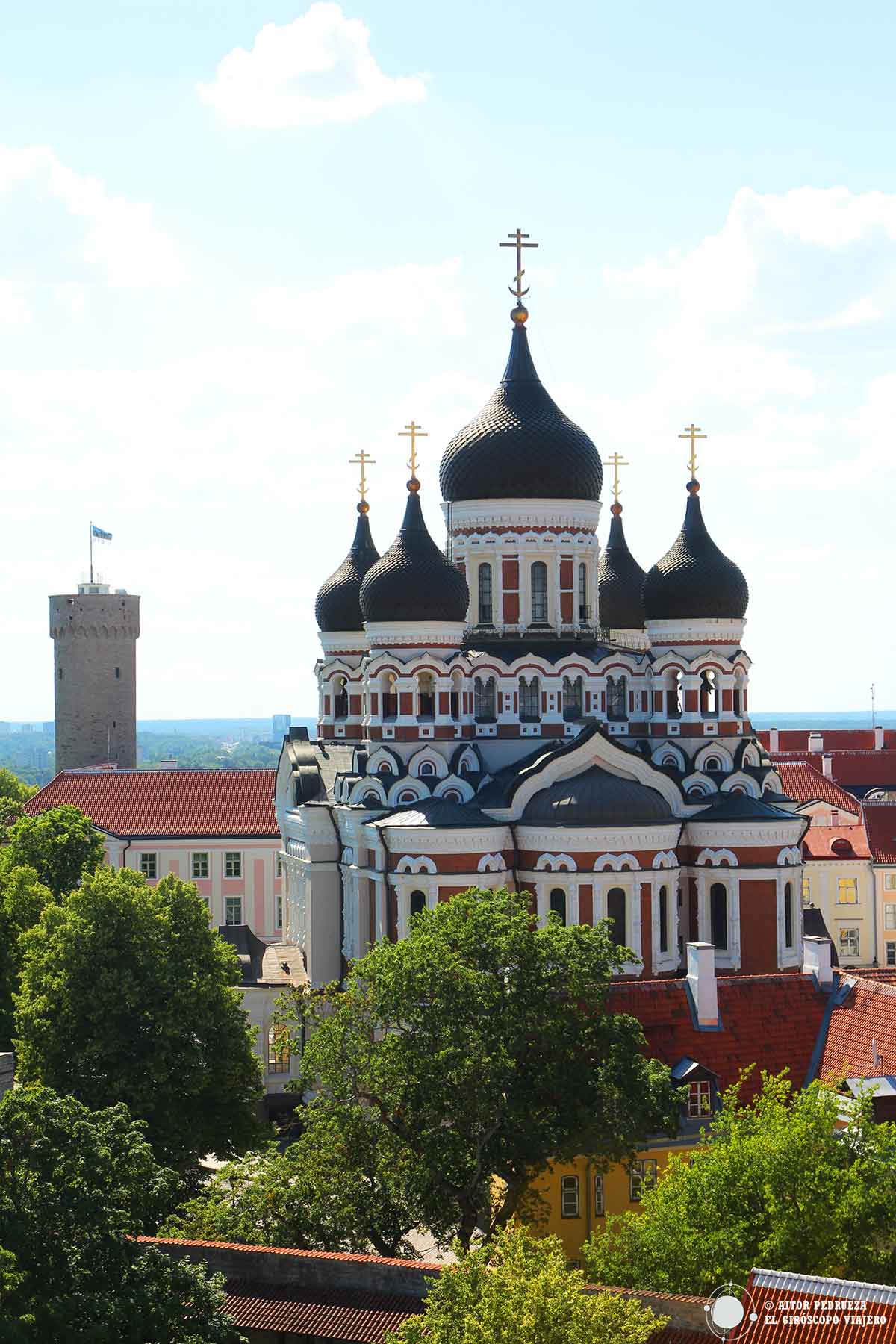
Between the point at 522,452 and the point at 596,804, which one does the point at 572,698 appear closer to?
the point at 596,804

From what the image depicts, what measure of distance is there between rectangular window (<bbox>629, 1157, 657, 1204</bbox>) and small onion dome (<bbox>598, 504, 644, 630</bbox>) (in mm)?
30914

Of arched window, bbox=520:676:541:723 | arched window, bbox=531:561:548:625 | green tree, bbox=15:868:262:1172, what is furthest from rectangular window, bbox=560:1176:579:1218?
arched window, bbox=531:561:548:625

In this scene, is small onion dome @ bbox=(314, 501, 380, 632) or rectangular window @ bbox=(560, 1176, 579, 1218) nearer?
rectangular window @ bbox=(560, 1176, 579, 1218)

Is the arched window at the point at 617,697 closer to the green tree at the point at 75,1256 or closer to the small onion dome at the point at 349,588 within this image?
the small onion dome at the point at 349,588

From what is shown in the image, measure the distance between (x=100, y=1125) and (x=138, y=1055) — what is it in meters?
11.9

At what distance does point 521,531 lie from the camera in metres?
56.6

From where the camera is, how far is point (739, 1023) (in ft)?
126

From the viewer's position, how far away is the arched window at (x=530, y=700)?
55.2 meters

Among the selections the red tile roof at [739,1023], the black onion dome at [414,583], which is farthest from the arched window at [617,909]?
the red tile roof at [739,1023]

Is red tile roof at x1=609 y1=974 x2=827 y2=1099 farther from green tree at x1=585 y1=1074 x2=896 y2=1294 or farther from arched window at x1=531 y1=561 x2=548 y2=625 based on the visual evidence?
arched window at x1=531 y1=561 x2=548 y2=625

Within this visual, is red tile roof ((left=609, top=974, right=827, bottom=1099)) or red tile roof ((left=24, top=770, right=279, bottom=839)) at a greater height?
red tile roof ((left=24, top=770, right=279, bottom=839))

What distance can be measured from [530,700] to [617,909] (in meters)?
7.68

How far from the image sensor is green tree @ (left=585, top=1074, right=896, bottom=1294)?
26.2 m

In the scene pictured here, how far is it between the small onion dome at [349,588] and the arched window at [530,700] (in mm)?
13271
